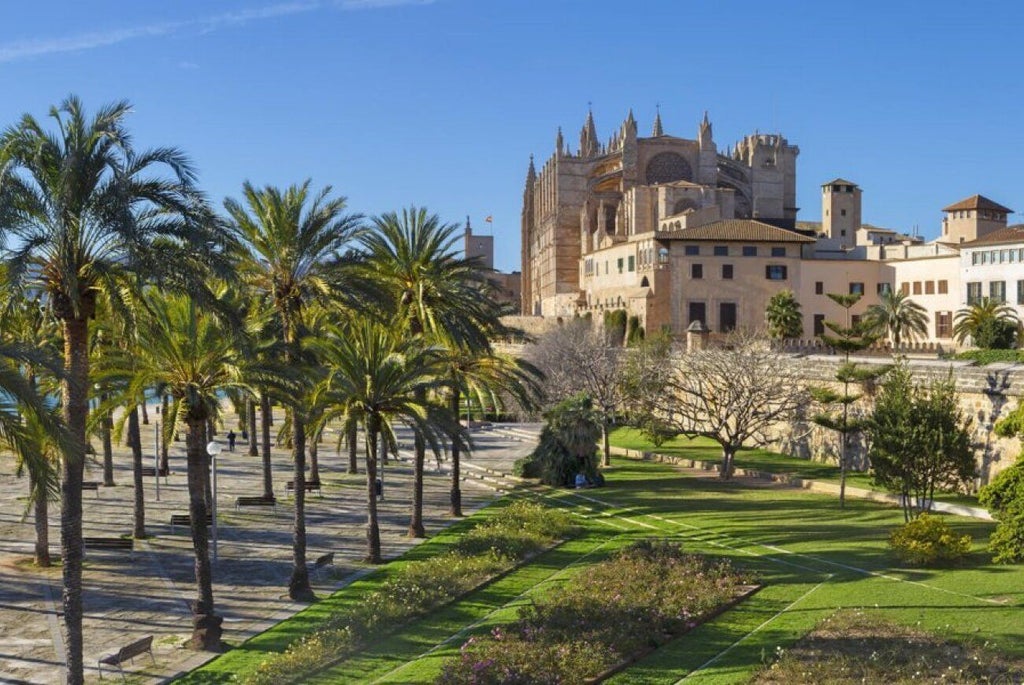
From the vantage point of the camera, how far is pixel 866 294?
75438mm

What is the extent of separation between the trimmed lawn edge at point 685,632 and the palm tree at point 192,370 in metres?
7.50

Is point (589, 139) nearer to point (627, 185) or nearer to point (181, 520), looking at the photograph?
point (627, 185)

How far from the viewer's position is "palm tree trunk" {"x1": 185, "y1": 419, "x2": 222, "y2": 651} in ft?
62.1

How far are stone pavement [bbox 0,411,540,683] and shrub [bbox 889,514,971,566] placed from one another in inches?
470

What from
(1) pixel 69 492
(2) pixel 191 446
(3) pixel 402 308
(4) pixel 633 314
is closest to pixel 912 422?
(3) pixel 402 308

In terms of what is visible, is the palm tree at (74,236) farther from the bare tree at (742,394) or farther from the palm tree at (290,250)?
the bare tree at (742,394)

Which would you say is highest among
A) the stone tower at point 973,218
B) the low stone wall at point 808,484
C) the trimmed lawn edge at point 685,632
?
the stone tower at point 973,218

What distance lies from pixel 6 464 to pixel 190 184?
33.5m

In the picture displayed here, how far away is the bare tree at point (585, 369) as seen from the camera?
46.8 meters

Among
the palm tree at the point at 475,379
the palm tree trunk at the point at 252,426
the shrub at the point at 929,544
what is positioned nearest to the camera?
the shrub at the point at 929,544

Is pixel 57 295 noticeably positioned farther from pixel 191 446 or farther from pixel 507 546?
pixel 507 546

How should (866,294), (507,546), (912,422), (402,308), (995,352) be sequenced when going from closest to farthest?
1. (507,546)
2. (912,422)
3. (402,308)
4. (995,352)
5. (866,294)

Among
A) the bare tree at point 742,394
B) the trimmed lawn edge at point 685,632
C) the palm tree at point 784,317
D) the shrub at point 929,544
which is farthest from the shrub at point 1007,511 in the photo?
the palm tree at point 784,317

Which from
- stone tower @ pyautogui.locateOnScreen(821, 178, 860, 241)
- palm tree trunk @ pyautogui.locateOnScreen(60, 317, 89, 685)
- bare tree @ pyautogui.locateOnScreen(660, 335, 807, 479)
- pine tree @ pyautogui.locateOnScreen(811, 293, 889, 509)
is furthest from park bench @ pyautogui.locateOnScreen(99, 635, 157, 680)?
stone tower @ pyautogui.locateOnScreen(821, 178, 860, 241)
